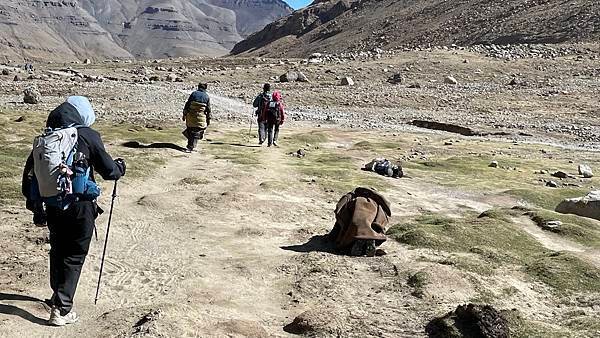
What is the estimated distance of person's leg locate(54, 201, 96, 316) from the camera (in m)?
7.68

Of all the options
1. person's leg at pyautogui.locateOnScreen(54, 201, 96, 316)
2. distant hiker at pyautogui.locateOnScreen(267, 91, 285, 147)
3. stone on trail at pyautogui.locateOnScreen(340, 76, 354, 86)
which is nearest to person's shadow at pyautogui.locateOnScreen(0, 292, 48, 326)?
person's leg at pyautogui.locateOnScreen(54, 201, 96, 316)

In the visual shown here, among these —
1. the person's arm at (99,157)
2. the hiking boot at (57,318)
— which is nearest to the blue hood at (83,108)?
the person's arm at (99,157)

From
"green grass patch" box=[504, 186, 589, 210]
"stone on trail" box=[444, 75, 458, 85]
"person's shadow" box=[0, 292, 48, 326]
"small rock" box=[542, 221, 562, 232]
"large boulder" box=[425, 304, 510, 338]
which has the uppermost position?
"stone on trail" box=[444, 75, 458, 85]

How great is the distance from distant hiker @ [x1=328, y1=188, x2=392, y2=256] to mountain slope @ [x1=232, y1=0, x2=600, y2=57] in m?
80.3

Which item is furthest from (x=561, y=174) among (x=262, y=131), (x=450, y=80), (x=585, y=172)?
(x=450, y=80)

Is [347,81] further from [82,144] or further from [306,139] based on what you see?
[82,144]

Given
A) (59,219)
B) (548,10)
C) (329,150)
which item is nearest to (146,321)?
(59,219)

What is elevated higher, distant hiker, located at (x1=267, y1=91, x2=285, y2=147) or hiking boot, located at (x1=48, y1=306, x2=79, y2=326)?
distant hiker, located at (x1=267, y1=91, x2=285, y2=147)

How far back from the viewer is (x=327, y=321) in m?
8.41

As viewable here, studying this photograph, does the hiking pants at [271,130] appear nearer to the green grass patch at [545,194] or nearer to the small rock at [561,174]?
the green grass patch at [545,194]

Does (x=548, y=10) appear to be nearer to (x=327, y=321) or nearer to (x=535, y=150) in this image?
(x=535, y=150)

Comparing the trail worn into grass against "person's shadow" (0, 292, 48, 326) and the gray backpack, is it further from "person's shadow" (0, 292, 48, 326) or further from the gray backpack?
the gray backpack

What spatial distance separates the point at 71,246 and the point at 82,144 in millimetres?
1307

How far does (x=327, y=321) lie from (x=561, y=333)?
309 cm
